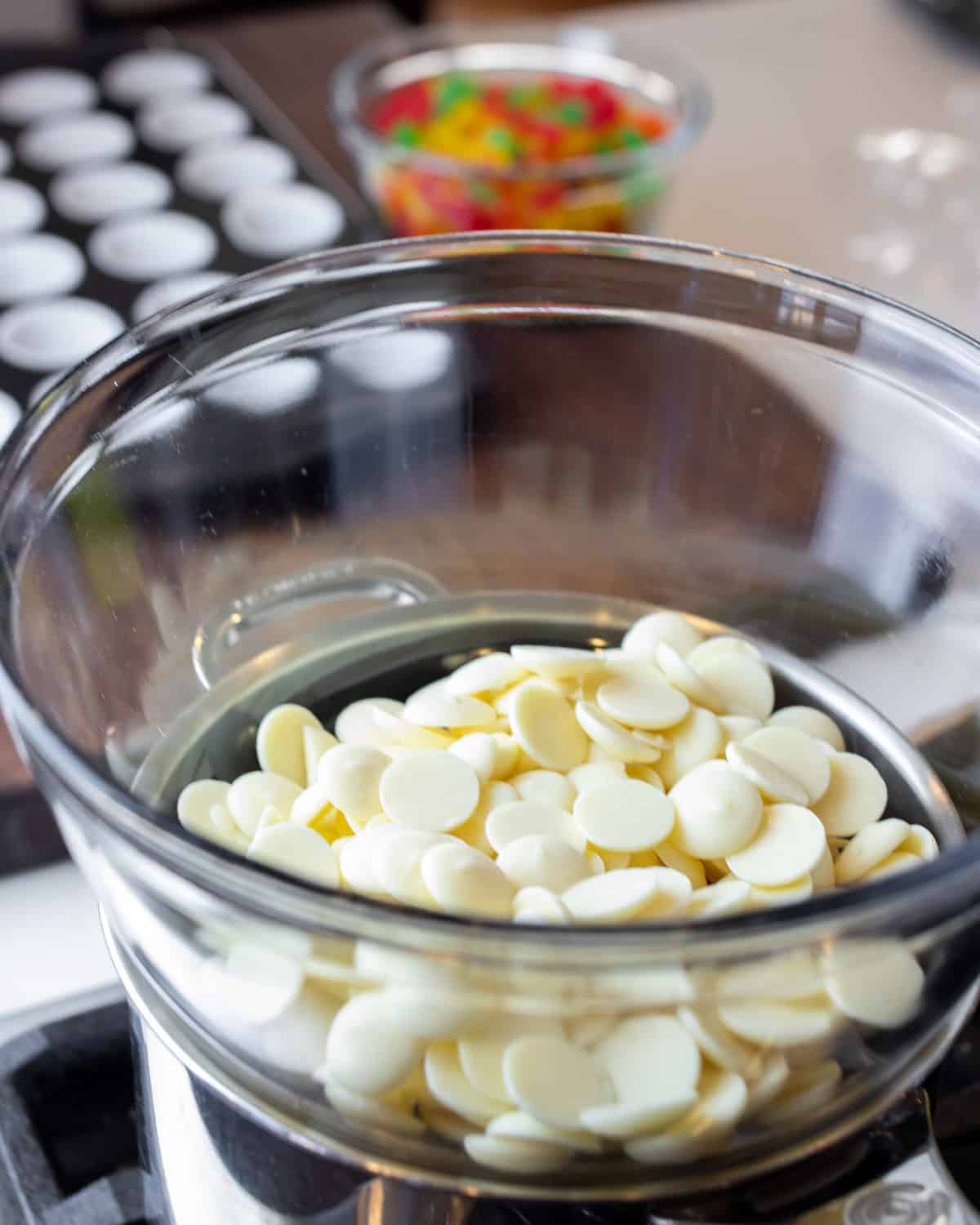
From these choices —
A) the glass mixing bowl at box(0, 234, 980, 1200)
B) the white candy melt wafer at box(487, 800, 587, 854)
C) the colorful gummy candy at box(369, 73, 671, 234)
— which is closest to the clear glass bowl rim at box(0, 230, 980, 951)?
the glass mixing bowl at box(0, 234, 980, 1200)

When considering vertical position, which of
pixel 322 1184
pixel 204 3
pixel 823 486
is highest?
pixel 823 486

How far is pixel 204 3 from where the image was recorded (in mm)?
1991

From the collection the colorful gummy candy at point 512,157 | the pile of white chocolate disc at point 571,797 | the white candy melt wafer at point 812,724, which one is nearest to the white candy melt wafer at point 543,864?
the pile of white chocolate disc at point 571,797

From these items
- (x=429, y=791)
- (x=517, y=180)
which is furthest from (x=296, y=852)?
(x=517, y=180)

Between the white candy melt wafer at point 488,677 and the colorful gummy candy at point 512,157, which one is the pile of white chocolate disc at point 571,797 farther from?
the colorful gummy candy at point 512,157

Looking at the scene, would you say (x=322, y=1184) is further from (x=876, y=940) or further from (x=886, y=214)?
(x=886, y=214)

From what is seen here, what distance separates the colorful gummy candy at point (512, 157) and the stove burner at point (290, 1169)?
57cm

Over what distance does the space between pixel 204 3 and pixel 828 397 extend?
1745 mm


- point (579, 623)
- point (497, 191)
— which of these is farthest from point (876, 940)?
point (497, 191)

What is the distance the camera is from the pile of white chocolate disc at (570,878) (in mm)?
321

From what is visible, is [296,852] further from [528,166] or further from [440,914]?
[528,166]

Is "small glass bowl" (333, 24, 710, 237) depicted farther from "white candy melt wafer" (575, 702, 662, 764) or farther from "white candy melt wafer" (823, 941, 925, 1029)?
"white candy melt wafer" (823, 941, 925, 1029)

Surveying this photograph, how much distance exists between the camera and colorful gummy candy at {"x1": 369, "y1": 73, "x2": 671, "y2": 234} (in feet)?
3.03

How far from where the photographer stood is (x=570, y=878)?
1.28ft
